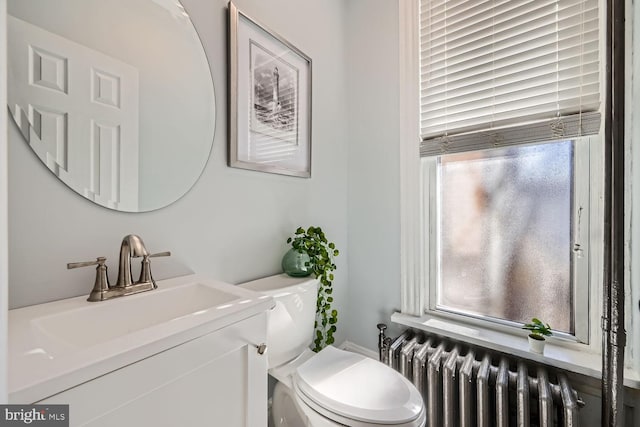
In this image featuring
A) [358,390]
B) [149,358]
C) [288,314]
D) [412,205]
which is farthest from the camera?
[412,205]

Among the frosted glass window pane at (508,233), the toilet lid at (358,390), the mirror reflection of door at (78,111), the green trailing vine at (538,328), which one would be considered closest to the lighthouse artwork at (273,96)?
the mirror reflection of door at (78,111)

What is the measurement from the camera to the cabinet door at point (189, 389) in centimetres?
43

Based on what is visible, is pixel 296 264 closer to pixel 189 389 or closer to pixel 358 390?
pixel 358 390

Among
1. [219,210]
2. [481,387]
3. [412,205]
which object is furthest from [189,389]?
[412,205]

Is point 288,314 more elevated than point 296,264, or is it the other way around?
point 296,264

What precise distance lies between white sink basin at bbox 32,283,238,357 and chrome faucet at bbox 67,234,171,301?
2cm

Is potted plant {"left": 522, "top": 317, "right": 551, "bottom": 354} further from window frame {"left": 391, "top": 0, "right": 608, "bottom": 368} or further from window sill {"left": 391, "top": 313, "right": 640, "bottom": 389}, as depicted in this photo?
window frame {"left": 391, "top": 0, "right": 608, "bottom": 368}

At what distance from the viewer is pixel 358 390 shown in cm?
93

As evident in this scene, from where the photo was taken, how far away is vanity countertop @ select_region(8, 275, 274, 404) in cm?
40

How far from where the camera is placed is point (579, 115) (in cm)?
109

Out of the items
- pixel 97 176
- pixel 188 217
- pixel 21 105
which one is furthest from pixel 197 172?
pixel 21 105

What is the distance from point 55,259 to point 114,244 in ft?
0.42

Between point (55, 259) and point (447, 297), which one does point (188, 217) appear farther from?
point (447, 297)

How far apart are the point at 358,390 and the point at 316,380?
0.49 ft
